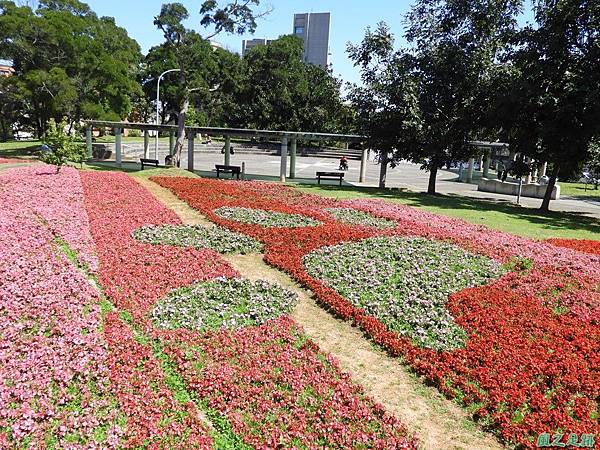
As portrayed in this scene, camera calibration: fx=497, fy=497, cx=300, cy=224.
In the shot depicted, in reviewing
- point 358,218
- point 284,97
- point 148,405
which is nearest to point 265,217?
point 358,218

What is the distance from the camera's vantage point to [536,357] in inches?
267

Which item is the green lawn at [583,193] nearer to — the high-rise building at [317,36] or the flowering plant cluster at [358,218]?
the flowering plant cluster at [358,218]

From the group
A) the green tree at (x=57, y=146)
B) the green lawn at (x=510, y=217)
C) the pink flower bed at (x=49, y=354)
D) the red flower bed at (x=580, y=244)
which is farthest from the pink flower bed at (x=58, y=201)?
the red flower bed at (x=580, y=244)

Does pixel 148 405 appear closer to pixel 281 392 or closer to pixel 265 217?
pixel 281 392

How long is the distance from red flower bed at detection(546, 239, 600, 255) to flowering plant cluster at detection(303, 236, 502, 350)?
3878 mm

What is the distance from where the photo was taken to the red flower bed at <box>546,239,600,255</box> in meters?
13.6

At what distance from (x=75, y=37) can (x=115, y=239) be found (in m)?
32.8

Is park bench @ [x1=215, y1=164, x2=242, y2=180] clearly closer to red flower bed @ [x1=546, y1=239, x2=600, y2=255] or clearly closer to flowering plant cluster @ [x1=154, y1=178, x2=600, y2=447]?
flowering plant cluster @ [x1=154, y1=178, x2=600, y2=447]

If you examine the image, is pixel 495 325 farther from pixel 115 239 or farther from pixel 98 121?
pixel 98 121

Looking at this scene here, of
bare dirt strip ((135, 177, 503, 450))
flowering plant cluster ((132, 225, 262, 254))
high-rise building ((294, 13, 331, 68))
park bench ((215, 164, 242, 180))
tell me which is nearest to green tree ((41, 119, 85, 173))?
park bench ((215, 164, 242, 180))

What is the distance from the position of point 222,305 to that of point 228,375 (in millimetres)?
2235

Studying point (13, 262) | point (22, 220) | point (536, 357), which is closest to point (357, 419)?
point (536, 357)

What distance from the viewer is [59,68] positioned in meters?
35.5

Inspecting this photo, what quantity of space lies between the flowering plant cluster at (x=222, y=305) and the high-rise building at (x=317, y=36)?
164m
